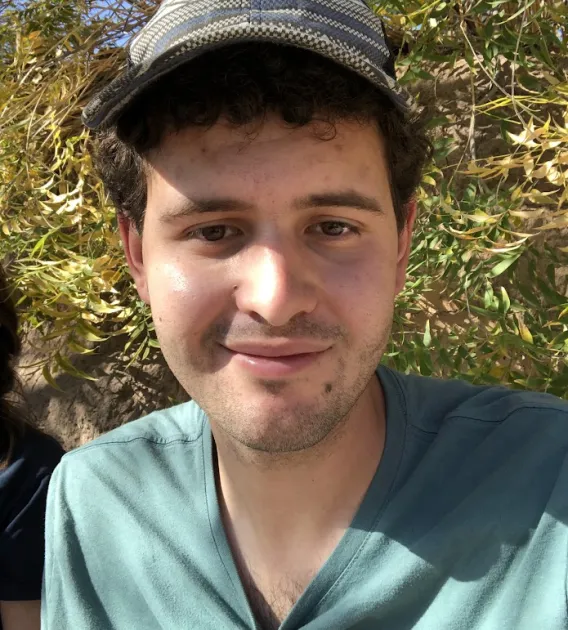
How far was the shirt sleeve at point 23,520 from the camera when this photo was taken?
1501 millimetres

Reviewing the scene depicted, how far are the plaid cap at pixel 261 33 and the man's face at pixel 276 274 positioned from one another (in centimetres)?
9

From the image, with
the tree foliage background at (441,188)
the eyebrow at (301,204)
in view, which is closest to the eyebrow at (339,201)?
the eyebrow at (301,204)

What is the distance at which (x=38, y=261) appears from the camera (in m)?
1.95

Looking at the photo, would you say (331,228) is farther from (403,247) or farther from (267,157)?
(403,247)

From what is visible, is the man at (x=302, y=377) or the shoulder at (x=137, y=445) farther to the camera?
the shoulder at (x=137, y=445)

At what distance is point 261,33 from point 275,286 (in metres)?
0.31

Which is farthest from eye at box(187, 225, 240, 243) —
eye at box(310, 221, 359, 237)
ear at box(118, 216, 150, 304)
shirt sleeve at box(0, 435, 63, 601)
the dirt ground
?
the dirt ground

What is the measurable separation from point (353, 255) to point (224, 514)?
1.50 feet

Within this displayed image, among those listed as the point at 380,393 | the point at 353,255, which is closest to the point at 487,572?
the point at 380,393

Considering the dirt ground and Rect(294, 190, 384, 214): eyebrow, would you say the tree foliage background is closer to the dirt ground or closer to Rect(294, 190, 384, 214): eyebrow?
the dirt ground

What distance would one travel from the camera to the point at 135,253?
1.25m

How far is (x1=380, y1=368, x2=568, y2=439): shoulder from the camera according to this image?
1.04 meters

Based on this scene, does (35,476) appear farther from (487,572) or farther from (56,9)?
(56,9)

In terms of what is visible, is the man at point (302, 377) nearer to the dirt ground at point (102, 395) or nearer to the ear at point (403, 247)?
the ear at point (403, 247)
